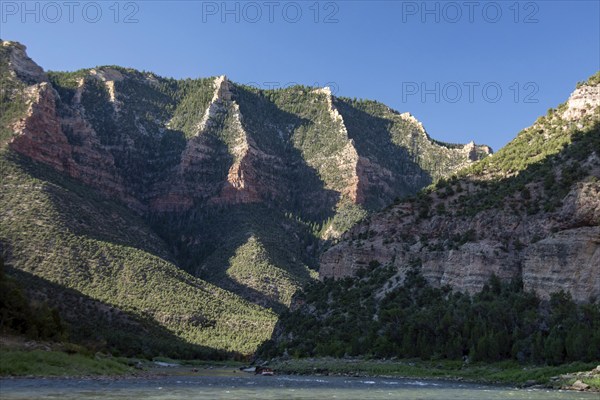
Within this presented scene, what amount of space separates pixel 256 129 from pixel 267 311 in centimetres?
8313

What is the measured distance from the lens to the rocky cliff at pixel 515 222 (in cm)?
5441

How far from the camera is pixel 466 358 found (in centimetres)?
5419

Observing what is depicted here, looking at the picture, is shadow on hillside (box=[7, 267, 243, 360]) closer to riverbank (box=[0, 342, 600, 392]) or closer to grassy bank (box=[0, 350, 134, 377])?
riverbank (box=[0, 342, 600, 392])

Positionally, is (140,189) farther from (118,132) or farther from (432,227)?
(432,227)

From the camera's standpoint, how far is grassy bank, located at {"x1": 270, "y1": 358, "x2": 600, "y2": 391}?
41.2 metres

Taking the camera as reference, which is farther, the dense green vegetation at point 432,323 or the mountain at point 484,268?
the mountain at point 484,268

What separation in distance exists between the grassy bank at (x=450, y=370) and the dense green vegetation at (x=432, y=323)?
1.98 meters

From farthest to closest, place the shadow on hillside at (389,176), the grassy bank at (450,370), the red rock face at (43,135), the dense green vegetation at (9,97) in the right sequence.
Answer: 1. the shadow on hillside at (389,176)
2. the dense green vegetation at (9,97)
3. the red rock face at (43,135)
4. the grassy bank at (450,370)

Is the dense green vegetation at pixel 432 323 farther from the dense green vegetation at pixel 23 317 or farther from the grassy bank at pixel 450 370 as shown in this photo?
the dense green vegetation at pixel 23 317

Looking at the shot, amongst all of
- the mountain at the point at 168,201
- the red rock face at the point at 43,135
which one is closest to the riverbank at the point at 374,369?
the mountain at the point at 168,201

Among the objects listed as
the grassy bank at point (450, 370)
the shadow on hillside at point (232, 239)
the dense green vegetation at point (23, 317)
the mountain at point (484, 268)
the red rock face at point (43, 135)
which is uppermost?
the red rock face at point (43, 135)

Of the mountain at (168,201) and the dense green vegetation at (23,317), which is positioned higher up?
the mountain at (168,201)

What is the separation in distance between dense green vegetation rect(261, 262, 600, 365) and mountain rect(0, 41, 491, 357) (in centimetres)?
2691

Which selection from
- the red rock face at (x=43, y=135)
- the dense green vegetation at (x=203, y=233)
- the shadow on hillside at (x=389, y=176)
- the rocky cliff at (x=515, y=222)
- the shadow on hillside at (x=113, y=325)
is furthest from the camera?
the shadow on hillside at (x=389, y=176)
